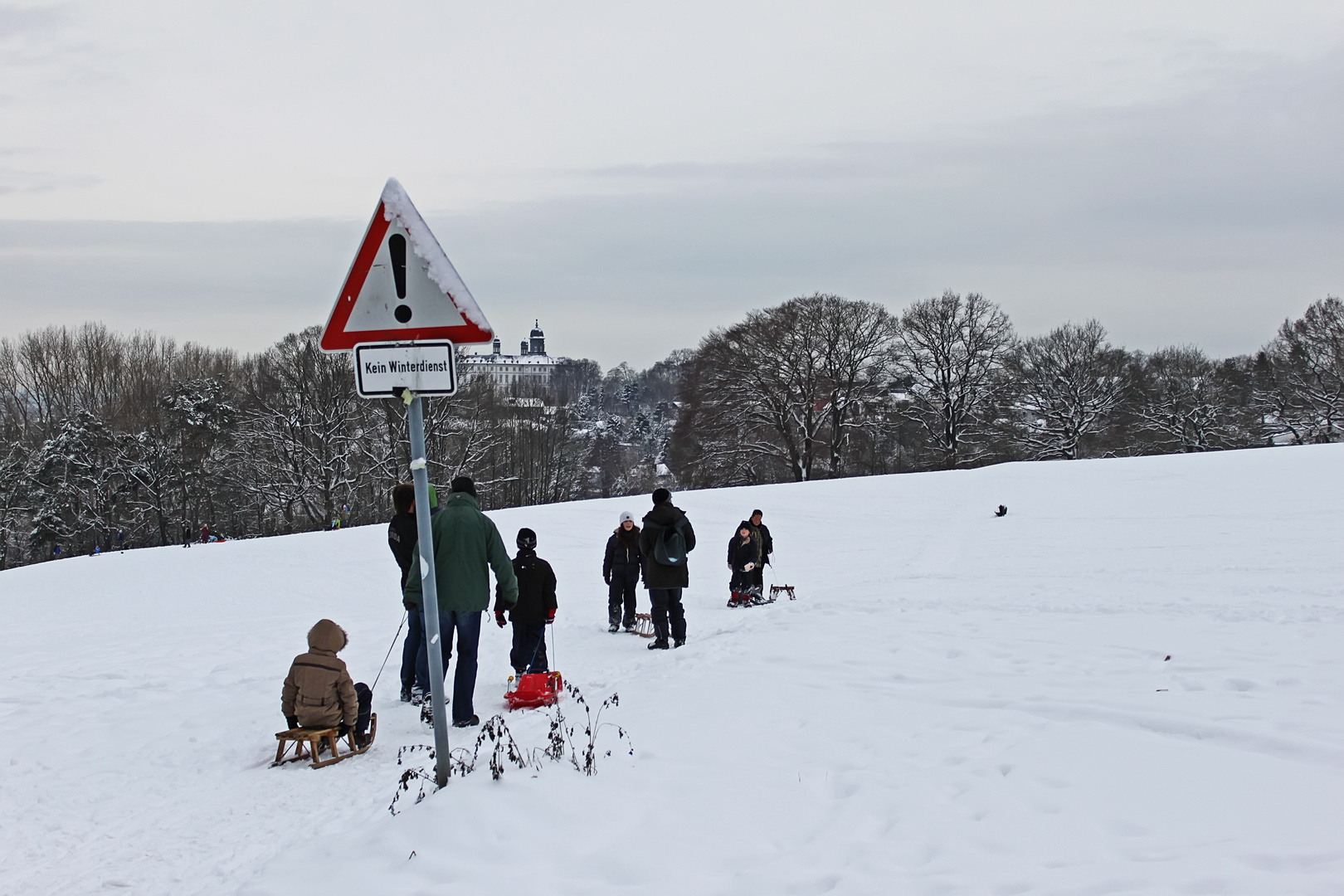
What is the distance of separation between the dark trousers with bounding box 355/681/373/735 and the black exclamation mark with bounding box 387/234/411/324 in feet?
11.8

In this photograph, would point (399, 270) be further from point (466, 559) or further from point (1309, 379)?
point (1309, 379)

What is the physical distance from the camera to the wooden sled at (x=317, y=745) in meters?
6.21

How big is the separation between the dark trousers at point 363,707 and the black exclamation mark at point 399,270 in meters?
3.59

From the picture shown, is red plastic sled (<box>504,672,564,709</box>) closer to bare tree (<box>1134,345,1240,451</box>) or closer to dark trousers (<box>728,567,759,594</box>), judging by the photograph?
dark trousers (<box>728,567,759,594</box>)

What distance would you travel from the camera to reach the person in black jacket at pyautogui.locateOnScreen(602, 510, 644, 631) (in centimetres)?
1253

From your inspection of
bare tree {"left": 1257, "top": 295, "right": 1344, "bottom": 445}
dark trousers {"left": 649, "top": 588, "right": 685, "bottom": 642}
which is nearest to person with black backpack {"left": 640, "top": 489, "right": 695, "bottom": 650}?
dark trousers {"left": 649, "top": 588, "right": 685, "bottom": 642}

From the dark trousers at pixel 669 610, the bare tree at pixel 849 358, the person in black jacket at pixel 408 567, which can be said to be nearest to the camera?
the person in black jacket at pixel 408 567

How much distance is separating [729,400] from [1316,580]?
40.5 meters

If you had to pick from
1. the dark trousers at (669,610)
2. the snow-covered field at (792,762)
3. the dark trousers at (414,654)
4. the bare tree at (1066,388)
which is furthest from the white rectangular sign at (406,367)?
the bare tree at (1066,388)

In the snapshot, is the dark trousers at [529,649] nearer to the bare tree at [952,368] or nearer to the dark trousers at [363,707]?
the dark trousers at [363,707]

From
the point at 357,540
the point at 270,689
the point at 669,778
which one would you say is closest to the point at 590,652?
the point at 270,689

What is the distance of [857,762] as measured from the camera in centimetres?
499

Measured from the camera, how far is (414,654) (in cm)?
795

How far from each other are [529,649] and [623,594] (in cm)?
391
